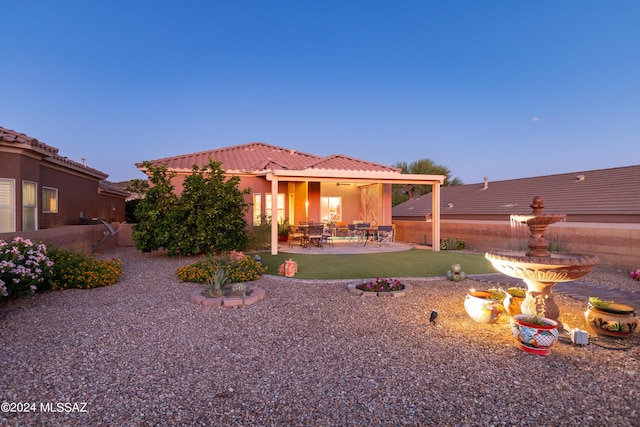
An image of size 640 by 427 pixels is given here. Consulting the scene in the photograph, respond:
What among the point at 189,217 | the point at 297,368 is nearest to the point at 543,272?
the point at 297,368

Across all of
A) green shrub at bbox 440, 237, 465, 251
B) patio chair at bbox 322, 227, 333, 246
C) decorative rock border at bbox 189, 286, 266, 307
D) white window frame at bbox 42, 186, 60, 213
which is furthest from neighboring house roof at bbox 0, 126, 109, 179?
green shrub at bbox 440, 237, 465, 251

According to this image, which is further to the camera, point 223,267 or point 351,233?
point 351,233

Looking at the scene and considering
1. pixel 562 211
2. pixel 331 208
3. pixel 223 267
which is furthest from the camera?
pixel 331 208

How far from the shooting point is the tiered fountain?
179 inches

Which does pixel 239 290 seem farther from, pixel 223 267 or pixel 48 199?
pixel 48 199

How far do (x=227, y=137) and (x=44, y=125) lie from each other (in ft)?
40.6

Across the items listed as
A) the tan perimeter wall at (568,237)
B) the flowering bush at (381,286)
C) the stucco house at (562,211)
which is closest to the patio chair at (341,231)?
the stucco house at (562,211)

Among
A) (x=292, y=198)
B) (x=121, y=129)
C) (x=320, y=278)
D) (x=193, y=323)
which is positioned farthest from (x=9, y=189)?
(x=121, y=129)

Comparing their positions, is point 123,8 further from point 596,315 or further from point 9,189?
point 596,315

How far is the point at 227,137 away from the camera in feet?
92.2

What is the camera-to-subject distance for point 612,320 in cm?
457

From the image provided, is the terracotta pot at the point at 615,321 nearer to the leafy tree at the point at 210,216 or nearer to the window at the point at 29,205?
the leafy tree at the point at 210,216

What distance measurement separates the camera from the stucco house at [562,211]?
10320 mm

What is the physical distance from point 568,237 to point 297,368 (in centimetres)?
1173
